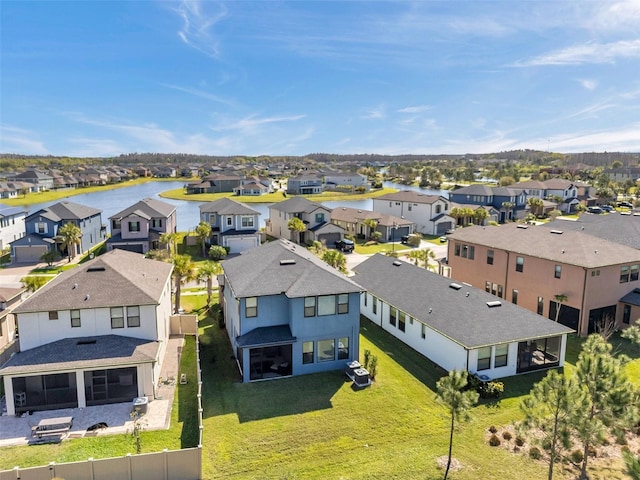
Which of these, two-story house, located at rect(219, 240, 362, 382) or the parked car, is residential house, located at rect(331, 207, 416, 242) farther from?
two-story house, located at rect(219, 240, 362, 382)

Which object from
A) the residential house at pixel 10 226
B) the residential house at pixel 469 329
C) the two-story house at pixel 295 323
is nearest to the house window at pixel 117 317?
the two-story house at pixel 295 323

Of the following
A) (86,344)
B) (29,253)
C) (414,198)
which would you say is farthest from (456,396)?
(414,198)

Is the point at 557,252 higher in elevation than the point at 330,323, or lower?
higher

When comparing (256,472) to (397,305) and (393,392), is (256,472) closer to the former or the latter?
(393,392)

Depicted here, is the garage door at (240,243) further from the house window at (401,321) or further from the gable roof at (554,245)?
the house window at (401,321)

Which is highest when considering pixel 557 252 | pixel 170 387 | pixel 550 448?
pixel 557 252

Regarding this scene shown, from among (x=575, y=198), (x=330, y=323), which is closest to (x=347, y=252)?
(x=330, y=323)

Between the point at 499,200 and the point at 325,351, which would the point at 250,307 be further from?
the point at 499,200
